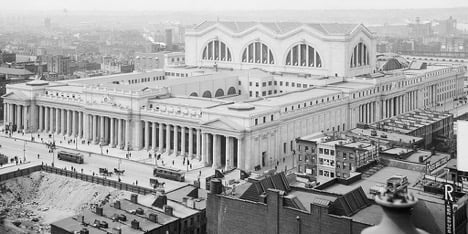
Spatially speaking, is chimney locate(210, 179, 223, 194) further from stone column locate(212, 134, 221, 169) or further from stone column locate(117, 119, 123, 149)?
stone column locate(117, 119, 123, 149)

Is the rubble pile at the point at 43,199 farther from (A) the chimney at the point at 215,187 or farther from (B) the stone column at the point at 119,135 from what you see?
(A) the chimney at the point at 215,187

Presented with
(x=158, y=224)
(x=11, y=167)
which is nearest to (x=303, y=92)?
(x=11, y=167)

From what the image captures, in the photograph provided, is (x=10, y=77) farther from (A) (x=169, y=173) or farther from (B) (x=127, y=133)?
(A) (x=169, y=173)

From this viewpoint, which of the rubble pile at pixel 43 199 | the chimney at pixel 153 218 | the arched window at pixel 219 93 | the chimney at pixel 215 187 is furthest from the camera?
the arched window at pixel 219 93

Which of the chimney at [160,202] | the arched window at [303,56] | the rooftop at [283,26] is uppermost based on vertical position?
the rooftop at [283,26]

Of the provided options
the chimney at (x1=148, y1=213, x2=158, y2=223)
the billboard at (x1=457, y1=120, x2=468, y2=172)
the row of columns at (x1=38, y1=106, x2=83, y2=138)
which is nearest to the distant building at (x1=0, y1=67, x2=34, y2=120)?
the row of columns at (x1=38, y1=106, x2=83, y2=138)

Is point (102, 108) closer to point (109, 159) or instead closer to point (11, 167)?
→ point (109, 159)

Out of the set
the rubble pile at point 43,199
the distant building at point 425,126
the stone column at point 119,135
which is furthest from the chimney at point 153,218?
the stone column at point 119,135
